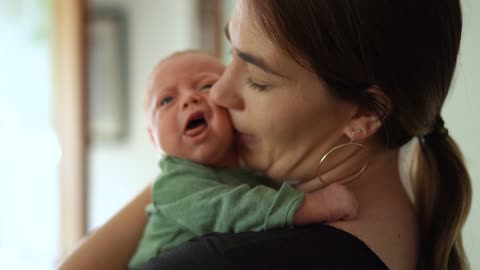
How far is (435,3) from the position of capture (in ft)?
2.74

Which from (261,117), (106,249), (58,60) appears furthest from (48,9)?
(261,117)

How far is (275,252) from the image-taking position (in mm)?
771

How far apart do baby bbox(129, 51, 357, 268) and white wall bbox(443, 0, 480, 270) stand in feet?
2.39

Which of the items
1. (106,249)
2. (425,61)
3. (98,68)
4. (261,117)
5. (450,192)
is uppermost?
(425,61)

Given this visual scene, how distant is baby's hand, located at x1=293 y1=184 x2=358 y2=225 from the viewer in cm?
84

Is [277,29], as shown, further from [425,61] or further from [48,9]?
[48,9]

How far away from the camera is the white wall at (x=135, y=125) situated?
3.18 meters

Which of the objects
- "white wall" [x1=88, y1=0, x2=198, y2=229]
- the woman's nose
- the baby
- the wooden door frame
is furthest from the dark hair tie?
"white wall" [x1=88, y1=0, x2=198, y2=229]

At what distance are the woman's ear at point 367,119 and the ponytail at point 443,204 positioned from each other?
164 mm

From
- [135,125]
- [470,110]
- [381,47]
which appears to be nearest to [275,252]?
[381,47]

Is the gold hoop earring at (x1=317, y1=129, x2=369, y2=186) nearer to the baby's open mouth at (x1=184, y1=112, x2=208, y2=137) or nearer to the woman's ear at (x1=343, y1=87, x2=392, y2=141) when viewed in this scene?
the woman's ear at (x1=343, y1=87, x2=392, y2=141)

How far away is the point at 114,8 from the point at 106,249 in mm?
2405

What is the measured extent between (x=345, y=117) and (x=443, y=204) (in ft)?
0.96

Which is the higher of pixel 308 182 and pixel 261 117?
pixel 261 117
